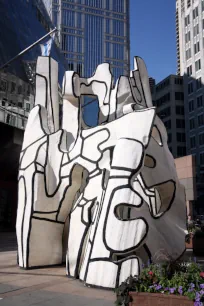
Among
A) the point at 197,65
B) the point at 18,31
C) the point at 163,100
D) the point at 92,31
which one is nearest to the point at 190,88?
the point at 197,65

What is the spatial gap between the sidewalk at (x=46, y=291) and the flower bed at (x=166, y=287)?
3.84ft

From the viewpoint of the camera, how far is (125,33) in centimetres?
10419

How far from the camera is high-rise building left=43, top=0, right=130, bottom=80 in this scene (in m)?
101

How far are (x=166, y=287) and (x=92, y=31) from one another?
104 m

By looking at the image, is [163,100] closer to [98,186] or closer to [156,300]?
[98,186]

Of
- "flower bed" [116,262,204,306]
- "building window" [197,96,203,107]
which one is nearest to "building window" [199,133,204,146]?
"building window" [197,96,203,107]

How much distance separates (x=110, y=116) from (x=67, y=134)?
1.64 m

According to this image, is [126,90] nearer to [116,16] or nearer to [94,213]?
[94,213]

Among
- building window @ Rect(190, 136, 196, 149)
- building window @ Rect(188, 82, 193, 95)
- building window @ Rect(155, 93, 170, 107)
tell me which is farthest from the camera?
building window @ Rect(155, 93, 170, 107)

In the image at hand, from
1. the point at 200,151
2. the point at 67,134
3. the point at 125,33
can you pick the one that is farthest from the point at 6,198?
the point at 125,33

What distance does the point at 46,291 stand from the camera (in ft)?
29.7

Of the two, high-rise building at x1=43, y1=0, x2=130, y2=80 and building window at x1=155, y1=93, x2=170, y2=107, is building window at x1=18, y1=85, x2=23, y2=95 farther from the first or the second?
high-rise building at x1=43, y1=0, x2=130, y2=80

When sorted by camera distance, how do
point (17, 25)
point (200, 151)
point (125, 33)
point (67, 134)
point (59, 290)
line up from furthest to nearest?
point (125, 33)
point (200, 151)
point (17, 25)
point (67, 134)
point (59, 290)

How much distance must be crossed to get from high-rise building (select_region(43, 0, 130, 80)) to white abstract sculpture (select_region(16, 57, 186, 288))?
86.6 meters
